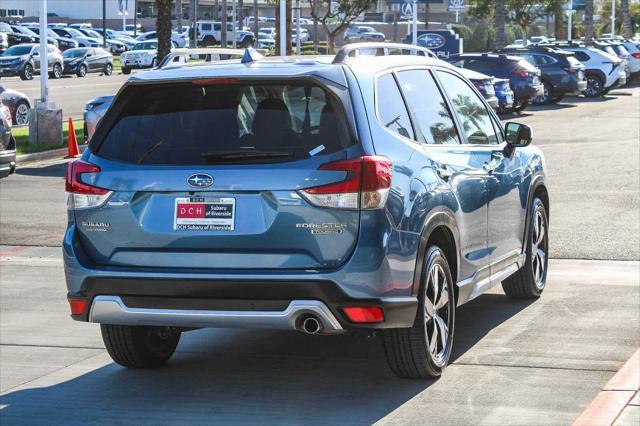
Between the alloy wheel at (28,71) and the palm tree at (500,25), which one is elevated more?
the palm tree at (500,25)

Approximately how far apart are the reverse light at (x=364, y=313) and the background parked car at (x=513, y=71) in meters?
28.8

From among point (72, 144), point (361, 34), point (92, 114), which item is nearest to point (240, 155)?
point (92, 114)

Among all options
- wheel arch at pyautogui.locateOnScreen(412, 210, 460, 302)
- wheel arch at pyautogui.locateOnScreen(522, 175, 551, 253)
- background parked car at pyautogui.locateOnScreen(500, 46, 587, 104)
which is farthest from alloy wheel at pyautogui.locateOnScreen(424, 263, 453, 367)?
background parked car at pyautogui.locateOnScreen(500, 46, 587, 104)

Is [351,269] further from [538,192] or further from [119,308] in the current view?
[538,192]

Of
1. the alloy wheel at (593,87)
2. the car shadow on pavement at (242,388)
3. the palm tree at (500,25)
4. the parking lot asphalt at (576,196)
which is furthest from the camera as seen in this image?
the palm tree at (500,25)

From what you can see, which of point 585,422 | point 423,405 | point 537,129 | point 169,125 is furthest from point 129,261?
point 537,129

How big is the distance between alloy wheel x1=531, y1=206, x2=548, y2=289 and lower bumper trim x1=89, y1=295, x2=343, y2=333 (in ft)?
11.4

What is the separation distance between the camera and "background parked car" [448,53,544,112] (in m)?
34.9

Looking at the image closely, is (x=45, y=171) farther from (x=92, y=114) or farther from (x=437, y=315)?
(x=437, y=315)

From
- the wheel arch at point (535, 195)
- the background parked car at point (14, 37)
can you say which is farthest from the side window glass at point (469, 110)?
the background parked car at point (14, 37)

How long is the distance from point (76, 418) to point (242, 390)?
99cm

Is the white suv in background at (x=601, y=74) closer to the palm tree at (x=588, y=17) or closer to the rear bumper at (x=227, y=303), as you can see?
the palm tree at (x=588, y=17)

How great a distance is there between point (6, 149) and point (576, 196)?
23.9ft

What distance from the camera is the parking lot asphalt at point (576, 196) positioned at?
1305cm
